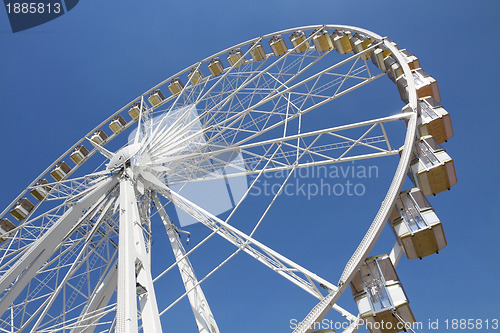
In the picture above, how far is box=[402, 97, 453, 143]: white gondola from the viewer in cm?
802

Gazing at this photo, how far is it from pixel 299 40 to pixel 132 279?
457 inches

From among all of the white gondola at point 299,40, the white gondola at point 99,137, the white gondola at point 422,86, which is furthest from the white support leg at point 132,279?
the white gondola at point 299,40

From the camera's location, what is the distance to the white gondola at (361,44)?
11836 millimetres

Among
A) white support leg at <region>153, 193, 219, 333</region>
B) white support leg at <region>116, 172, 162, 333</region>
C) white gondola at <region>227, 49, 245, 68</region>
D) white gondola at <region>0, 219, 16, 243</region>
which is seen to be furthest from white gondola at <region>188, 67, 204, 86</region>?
white gondola at <region>0, 219, 16, 243</region>

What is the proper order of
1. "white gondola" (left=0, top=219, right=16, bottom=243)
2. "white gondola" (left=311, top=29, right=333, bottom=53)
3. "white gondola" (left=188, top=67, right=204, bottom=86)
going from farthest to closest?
"white gondola" (left=188, top=67, right=204, bottom=86), "white gondola" (left=0, top=219, right=16, bottom=243), "white gondola" (left=311, top=29, right=333, bottom=53)

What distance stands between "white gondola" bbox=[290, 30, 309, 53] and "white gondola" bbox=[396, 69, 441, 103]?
5.82 meters

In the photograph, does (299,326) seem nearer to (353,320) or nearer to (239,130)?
(353,320)

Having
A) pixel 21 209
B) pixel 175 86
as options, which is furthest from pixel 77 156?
pixel 175 86

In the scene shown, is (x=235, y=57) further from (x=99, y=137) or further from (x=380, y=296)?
(x=380, y=296)

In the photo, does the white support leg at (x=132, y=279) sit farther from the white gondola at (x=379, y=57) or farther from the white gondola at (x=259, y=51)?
the white gondola at (x=259, y=51)

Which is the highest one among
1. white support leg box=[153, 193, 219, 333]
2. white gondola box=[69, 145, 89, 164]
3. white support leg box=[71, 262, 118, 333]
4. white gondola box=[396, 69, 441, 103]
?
white gondola box=[69, 145, 89, 164]

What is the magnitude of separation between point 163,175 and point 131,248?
208 inches

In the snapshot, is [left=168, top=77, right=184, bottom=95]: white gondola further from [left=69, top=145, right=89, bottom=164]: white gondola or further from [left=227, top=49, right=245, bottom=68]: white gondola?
[left=69, top=145, right=89, bottom=164]: white gondola

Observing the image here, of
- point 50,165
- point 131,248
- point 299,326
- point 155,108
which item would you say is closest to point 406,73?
point 299,326
